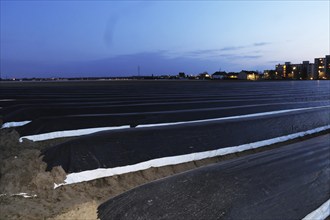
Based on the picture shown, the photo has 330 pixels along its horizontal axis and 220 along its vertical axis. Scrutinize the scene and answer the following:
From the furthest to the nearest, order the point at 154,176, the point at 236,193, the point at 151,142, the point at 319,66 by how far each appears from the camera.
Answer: the point at 319,66 < the point at 151,142 < the point at 154,176 < the point at 236,193

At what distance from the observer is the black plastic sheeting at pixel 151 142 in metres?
5.37

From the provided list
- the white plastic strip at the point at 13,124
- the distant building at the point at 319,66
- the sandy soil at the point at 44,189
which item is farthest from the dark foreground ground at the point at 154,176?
the distant building at the point at 319,66

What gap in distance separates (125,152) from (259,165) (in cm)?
218

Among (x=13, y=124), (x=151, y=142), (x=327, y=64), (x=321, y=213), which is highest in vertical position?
(x=327, y=64)

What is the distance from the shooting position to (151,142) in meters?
6.47

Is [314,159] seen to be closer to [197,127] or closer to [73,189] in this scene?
[197,127]

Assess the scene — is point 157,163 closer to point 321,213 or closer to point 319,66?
point 321,213

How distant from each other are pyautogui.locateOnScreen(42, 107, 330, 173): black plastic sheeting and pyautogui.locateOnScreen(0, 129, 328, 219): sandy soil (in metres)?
0.25

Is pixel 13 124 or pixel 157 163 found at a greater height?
pixel 13 124

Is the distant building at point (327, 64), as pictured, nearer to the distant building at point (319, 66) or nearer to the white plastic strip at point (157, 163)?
the distant building at point (319, 66)

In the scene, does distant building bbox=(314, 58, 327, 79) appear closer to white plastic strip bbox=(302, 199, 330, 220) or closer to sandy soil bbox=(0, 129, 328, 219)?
white plastic strip bbox=(302, 199, 330, 220)

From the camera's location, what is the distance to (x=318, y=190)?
18.5 feet

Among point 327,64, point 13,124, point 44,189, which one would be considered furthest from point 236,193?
point 327,64

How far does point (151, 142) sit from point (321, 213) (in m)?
2.89
